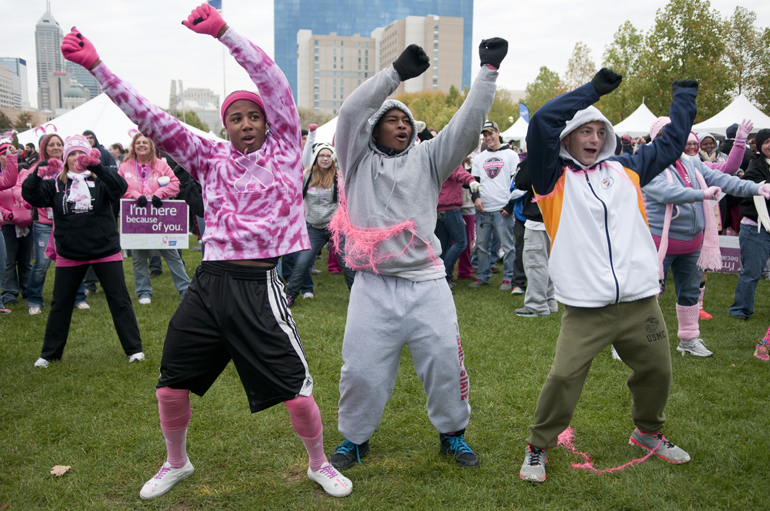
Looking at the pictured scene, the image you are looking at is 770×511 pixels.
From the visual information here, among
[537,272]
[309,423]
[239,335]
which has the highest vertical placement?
[239,335]

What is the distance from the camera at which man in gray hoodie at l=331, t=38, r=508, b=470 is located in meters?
3.08

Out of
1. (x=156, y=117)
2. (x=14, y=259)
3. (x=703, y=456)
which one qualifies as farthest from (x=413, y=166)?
(x=14, y=259)

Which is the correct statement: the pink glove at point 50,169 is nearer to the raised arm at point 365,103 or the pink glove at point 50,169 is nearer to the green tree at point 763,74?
the raised arm at point 365,103

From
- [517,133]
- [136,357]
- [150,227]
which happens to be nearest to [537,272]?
[136,357]

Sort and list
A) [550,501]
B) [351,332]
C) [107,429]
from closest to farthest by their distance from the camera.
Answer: [550,501] → [351,332] → [107,429]

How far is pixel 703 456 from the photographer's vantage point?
3.39 metres

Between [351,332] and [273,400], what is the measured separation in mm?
589

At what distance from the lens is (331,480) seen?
10.1 feet

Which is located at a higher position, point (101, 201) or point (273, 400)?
point (101, 201)

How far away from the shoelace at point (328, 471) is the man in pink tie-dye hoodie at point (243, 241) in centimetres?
33

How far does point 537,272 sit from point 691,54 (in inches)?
912

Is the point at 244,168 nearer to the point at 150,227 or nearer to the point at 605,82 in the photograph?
the point at 605,82

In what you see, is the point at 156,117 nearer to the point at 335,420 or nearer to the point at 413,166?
the point at 413,166

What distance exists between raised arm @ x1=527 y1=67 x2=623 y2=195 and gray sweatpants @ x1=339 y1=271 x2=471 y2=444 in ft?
2.83
